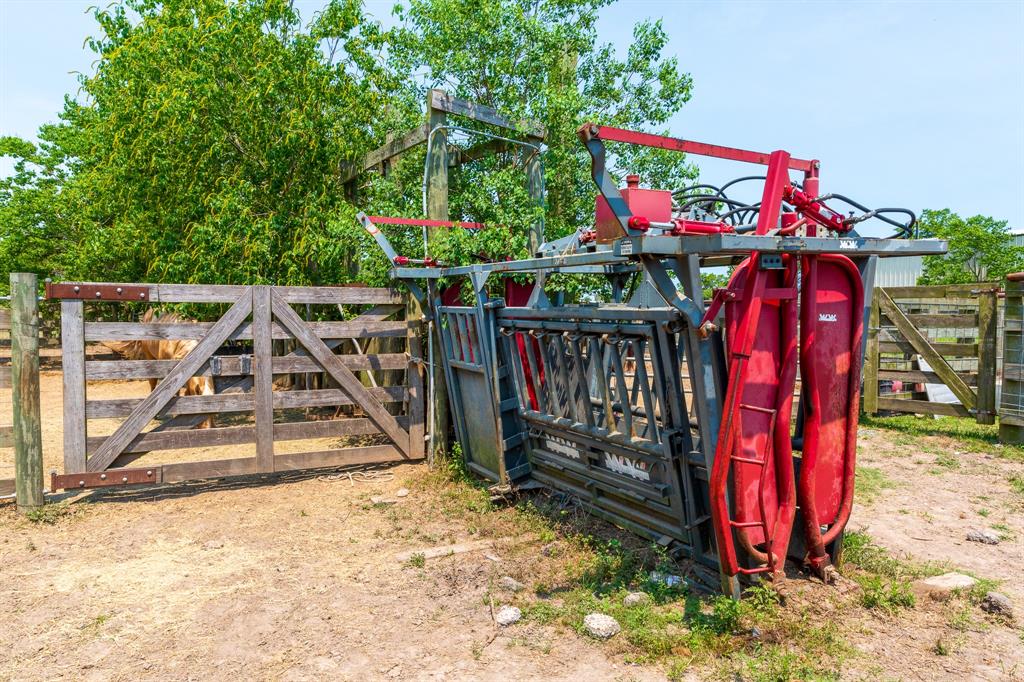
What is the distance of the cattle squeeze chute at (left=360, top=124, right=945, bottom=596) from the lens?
3.89 m

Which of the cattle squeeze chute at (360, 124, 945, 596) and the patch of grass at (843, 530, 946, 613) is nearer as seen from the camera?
the cattle squeeze chute at (360, 124, 945, 596)

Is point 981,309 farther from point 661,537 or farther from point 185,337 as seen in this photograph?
point 185,337

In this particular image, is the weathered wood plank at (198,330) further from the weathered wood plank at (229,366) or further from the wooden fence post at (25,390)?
the wooden fence post at (25,390)

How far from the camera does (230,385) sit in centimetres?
729

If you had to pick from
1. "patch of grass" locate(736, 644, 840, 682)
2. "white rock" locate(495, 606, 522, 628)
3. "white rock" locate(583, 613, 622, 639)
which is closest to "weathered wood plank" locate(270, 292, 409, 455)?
"white rock" locate(495, 606, 522, 628)

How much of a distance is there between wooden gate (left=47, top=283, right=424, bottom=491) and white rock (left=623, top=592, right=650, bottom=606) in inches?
157

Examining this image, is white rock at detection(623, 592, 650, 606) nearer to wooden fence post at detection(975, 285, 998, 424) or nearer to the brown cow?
the brown cow

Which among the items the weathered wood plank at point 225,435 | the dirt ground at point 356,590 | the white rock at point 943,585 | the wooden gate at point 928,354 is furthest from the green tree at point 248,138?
the wooden gate at point 928,354

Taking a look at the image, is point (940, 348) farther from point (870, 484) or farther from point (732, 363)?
point (732, 363)

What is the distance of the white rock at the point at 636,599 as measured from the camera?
13.8 feet

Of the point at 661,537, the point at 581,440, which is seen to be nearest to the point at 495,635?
the point at 661,537

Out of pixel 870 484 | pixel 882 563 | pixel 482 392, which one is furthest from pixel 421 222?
pixel 870 484

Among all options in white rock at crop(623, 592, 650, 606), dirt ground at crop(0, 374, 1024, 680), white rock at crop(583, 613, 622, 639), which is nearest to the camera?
dirt ground at crop(0, 374, 1024, 680)

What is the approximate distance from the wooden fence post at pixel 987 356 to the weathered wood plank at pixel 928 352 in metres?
0.17
